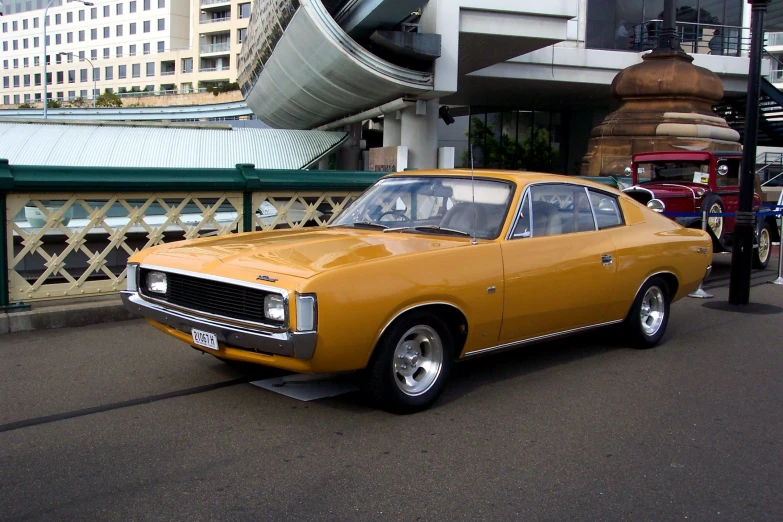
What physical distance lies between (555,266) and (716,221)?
671 centimetres

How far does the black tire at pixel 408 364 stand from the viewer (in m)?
4.75

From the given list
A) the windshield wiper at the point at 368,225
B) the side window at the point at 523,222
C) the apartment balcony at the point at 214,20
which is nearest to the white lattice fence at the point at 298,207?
the windshield wiper at the point at 368,225

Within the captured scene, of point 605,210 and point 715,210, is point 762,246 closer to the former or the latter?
point 715,210

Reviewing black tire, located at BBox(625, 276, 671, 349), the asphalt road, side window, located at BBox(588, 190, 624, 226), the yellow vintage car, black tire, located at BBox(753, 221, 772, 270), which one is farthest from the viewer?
black tire, located at BBox(753, 221, 772, 270)

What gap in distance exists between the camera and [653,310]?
7.08 metres

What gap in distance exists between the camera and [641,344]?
690cm

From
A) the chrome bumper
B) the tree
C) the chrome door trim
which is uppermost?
the tree

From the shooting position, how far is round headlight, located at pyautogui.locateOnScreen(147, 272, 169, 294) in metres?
5.23

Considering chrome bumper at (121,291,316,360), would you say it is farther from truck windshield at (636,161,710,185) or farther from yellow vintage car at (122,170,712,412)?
truck windshield at (636,161,710,185)

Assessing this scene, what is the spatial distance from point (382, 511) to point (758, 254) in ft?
34.9

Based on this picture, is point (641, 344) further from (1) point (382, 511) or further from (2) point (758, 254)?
(2) point (758, 254)

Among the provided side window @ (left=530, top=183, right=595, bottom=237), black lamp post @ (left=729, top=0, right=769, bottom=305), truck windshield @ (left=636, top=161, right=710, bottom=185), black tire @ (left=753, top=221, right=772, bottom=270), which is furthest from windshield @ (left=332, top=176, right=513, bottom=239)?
black tire @ (left=753, top=221, right=772, bottom=270)

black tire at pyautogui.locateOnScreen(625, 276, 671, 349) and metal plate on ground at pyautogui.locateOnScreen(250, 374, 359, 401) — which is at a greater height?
black tire at pyautogui.locateOnScreen(625, 276, 671, 349)

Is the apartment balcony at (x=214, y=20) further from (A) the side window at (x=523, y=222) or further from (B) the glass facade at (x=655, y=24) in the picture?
(A) the side window at (x=523, y=222)
